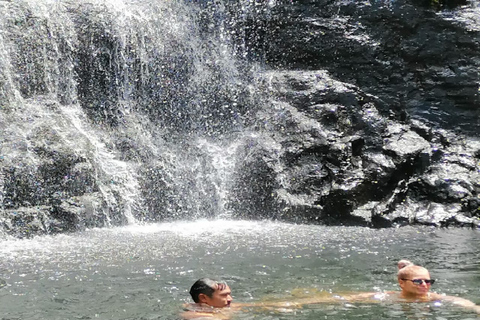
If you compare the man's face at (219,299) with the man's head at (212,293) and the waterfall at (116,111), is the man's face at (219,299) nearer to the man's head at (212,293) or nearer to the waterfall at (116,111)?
the man's head at (212,293)

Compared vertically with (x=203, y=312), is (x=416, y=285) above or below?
above

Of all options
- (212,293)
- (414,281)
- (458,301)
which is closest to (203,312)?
(212,293)

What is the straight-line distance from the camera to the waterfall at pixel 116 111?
426 inches

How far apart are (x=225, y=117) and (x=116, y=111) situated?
2651 mm

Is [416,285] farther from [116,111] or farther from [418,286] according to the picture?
[116,111]

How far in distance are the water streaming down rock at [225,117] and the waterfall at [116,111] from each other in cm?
3

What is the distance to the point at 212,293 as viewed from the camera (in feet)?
17.0

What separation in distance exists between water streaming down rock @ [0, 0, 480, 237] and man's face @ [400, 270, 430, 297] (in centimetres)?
589

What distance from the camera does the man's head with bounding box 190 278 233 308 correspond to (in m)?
5.19

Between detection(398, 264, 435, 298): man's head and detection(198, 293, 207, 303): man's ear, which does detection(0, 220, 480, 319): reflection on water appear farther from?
detection(198, 293, 207, 303): man's ear

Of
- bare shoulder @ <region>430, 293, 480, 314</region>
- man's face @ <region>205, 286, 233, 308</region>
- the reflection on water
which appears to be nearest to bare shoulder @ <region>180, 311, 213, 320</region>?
man's face @ <region>205, 286, 233, 308</region>

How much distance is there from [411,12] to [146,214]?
896 centimetres

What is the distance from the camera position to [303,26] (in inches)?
593

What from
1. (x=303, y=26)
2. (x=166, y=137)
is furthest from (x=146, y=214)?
(x=303, y=26)
